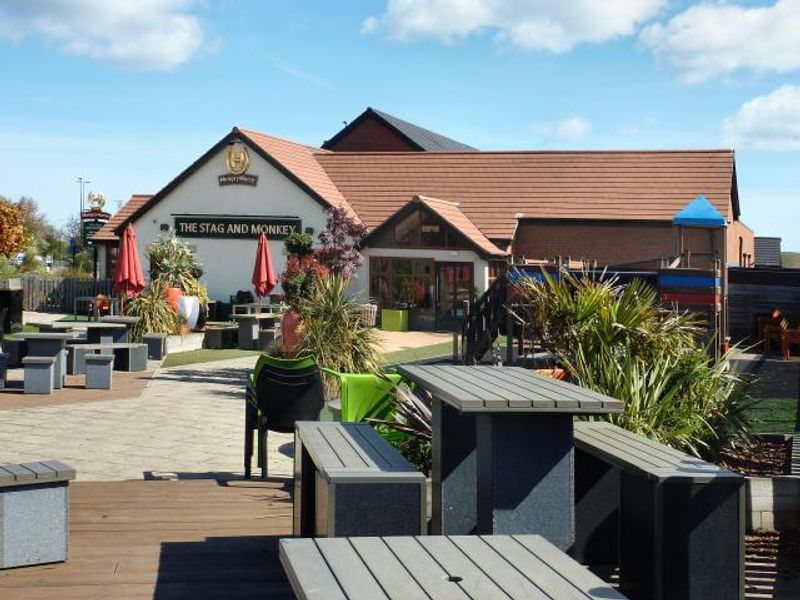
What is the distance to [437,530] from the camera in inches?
247

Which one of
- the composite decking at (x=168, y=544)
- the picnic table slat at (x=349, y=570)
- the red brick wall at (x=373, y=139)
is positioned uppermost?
the red brick wall at (x=373, y=139)

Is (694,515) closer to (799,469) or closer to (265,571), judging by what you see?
A: (265,571)

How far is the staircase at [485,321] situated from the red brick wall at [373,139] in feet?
120

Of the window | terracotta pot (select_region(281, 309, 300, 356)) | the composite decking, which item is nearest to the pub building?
the window

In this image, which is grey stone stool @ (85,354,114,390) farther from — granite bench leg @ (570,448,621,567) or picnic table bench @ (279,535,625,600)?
picnic table bench @ (279,535,625,600)

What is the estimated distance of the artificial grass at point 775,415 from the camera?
12164 mm

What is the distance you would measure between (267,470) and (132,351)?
997 cm

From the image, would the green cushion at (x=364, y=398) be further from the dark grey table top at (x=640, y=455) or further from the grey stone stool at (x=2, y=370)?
the grey stone stool at (x=2, y=370)

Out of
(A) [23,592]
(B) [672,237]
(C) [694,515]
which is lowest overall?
(A) [23,592]

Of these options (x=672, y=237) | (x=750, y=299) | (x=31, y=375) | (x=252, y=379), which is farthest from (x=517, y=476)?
(x=672, y=237)

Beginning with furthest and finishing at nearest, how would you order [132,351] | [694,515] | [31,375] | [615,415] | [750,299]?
[750,299]
[132,351]
[31,375]
[615,415]
[694,515]

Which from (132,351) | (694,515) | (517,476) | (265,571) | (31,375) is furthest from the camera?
(132,351)

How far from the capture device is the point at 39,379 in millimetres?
15695

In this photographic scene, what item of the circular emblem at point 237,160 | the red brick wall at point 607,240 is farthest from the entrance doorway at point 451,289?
the circular emblem at point 237,160
